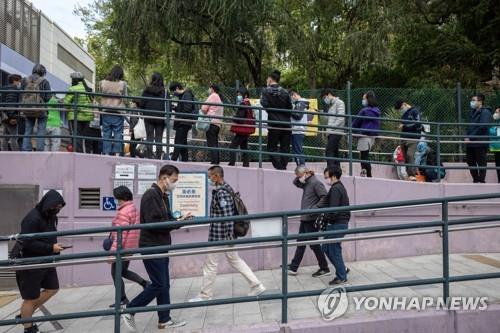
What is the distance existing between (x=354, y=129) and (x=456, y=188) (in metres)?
2.07

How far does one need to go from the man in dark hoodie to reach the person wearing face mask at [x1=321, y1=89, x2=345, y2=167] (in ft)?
16.1

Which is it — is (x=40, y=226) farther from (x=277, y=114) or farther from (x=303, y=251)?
(x=277, y=114)

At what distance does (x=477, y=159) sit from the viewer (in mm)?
10258

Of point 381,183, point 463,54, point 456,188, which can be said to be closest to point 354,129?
point 381,183

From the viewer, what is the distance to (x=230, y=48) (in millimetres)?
18188

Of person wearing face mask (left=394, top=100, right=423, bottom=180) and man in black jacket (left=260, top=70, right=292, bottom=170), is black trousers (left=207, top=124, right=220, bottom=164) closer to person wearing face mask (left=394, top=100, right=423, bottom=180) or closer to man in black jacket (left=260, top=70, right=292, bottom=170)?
man in black jacket (left=260, top=70, right=292, bottom=170)

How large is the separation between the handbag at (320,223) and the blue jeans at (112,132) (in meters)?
3.81

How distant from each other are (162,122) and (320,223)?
3493 millimetres

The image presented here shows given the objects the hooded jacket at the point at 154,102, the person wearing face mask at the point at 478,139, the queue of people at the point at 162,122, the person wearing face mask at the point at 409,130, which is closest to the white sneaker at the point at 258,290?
the queue of people at the point at 162,122

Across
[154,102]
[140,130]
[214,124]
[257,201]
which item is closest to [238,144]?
[214,124]

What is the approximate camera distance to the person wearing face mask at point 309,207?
7.91 meters

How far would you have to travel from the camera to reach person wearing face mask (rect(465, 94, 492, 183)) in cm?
1008

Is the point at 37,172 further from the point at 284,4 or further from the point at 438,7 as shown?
the point at 438,7

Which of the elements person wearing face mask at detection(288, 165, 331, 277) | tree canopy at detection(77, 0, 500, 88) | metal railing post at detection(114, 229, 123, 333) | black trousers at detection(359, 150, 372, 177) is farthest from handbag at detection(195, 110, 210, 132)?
tree canopy at detection(77, 0, 500, 88)
